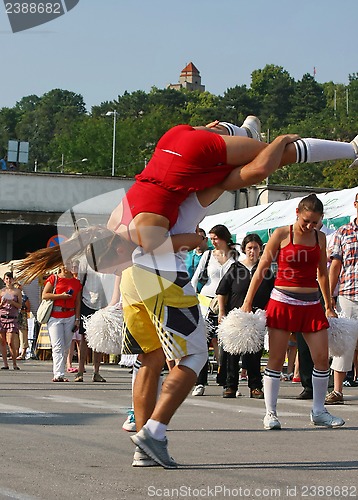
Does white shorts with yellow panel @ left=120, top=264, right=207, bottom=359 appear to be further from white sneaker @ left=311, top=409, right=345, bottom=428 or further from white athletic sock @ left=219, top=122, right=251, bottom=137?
white sneaker @ left=311, top=409, right=345, bottom=428

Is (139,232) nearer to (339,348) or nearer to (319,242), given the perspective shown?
(319,242)

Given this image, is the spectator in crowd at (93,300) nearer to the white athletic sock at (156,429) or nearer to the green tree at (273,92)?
the white athletic sock at (156,429)

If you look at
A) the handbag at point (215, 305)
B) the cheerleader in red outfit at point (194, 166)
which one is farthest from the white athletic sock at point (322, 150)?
the handbag at point (215, 305)

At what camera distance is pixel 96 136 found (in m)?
145

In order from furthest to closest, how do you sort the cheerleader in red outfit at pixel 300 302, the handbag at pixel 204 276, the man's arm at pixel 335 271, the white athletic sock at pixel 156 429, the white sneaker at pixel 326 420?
the handbag at pixel 204 276 < the man's arm at pixel 335 271 < the cheerleader in red outfit at pixel 300 302 < the white sneaker at pixel 326 420 < the white athletic sock at pixel 156 429

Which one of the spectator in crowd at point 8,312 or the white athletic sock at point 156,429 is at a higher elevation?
the white athletic sock at point 156,429

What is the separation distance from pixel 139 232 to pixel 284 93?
175 metres

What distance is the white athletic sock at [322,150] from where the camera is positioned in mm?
6246

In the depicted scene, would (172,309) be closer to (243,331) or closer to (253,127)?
(253,127)

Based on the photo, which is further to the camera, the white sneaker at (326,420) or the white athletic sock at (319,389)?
the white athletic sock at (319,389)

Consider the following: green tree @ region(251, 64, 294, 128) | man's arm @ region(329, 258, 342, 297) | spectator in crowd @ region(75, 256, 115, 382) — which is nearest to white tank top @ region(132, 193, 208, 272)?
man's arm @ region(329, 258, 342, 297)

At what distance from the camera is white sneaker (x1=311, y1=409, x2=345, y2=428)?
921cm

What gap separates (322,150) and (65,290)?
10906mm

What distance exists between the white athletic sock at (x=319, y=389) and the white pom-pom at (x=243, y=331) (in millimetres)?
1246
